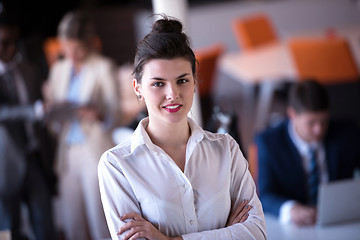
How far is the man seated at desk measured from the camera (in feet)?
8.62

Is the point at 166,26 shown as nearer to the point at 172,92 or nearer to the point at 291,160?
the point at 172,92

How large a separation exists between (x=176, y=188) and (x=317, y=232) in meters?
1.00

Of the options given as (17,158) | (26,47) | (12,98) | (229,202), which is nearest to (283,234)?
(229,202)

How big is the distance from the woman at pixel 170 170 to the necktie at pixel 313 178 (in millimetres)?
1220

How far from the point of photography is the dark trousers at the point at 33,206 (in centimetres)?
308

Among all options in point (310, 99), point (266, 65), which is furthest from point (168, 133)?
point (266, 65)

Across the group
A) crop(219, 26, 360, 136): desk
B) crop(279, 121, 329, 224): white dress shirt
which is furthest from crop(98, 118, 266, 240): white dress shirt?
crop(219, 26, 360, 136): desk

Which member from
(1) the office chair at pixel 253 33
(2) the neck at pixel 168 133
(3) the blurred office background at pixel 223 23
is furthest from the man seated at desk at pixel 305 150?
(1) the office chair at pixel 253 33

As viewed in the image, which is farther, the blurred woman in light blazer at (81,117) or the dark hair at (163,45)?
the blurred woman in light blazer at (81,117)

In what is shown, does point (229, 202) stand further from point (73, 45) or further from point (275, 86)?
point (275, 86)

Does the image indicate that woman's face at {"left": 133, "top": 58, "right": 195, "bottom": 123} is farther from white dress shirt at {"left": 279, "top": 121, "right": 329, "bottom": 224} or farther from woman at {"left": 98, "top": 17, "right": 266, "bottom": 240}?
white dress shirt at {"left": 279, "top": 121, "right": 329, "bottom": 224}

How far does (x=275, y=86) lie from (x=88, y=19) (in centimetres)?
273

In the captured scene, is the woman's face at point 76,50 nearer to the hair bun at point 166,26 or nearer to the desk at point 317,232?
the desk at point 317,232

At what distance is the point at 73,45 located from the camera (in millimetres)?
3346
